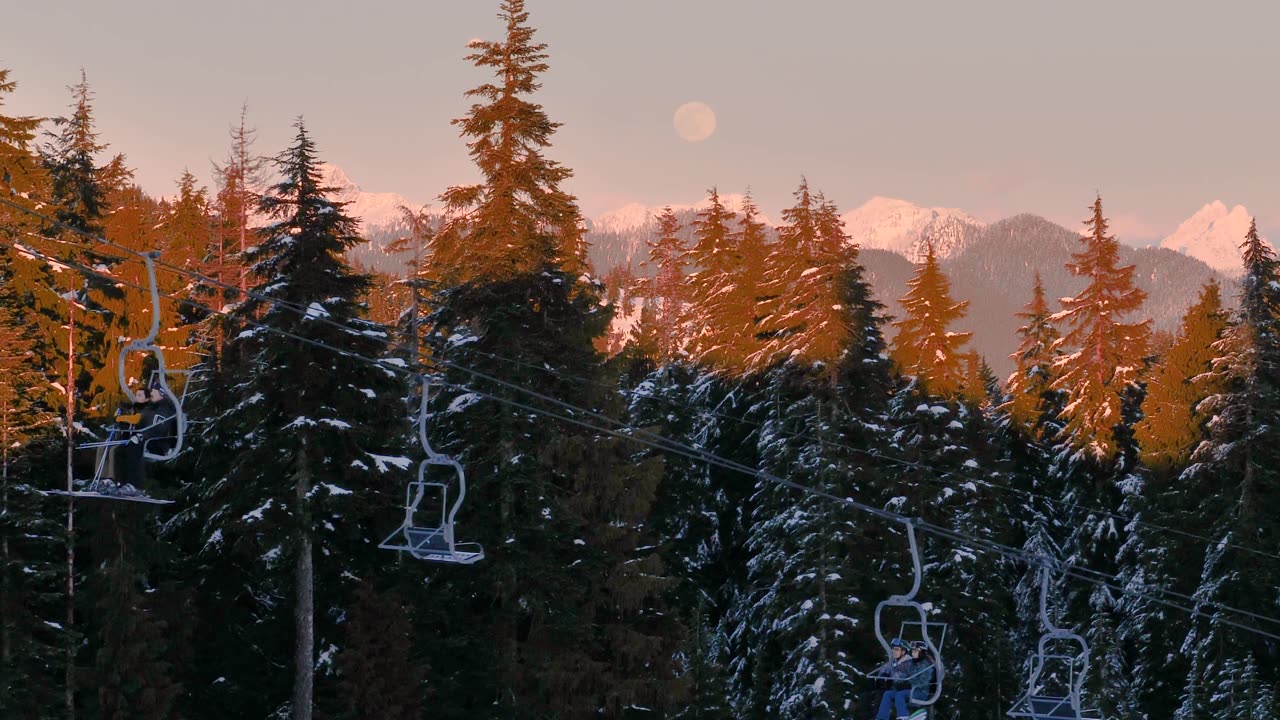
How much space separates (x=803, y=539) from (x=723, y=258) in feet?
77.6

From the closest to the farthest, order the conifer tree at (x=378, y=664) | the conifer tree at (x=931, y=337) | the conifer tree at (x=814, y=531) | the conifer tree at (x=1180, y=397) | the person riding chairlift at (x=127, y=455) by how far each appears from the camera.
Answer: the person riding chairlift at (x=127, y=455) < the conifer tree at (x=378, y=664) < the conifer tree at (x=814, y=531) < the conifer tree at (x=1180, y=397) < the conifer tree at (x=931, y=337)

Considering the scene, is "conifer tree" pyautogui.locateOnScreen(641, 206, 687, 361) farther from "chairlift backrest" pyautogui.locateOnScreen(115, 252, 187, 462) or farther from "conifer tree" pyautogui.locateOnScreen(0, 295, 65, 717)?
"chairlift backrest" pyautogui.locateOnScreen(115, 252, 187, 462)

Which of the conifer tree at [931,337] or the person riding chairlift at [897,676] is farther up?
the conifer tree at [931,337]

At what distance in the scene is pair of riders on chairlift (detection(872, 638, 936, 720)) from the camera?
18.2 metres

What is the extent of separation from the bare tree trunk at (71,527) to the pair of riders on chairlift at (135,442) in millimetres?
13095

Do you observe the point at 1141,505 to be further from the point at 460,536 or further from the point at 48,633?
the point at 48,633

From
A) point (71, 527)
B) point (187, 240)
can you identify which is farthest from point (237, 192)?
point (71, 527)

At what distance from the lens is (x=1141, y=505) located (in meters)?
43.2

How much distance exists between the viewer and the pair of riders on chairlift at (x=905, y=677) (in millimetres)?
18188

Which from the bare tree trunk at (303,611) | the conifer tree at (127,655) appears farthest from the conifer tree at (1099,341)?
the conifer tree at (127,655)

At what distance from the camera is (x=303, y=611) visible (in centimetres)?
2908

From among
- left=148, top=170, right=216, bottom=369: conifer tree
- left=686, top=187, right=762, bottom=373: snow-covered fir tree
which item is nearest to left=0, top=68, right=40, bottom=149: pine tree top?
left=148, top=170, right=216, bottom=369: conifer tree

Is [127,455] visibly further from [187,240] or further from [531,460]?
[187,240]

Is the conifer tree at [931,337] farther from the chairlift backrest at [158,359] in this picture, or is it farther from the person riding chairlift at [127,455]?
the person riding chairlift at [127,455]
